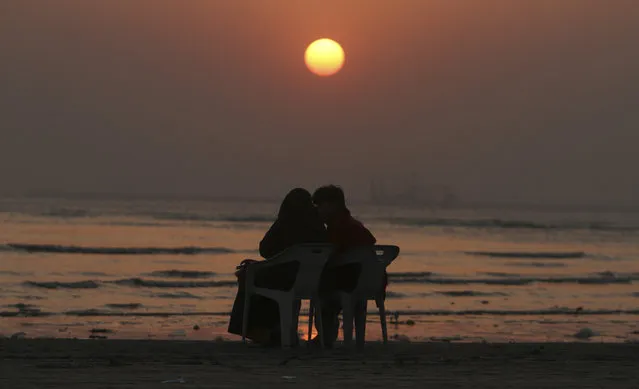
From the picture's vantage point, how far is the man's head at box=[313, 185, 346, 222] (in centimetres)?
898

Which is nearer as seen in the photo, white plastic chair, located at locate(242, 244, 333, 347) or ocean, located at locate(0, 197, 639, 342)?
white plastic chair, located at locate(242, 244, 333, 347)

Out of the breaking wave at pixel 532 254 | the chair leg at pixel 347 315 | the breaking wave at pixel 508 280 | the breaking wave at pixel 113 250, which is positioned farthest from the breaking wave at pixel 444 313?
the breaking wave at pixel 532 254

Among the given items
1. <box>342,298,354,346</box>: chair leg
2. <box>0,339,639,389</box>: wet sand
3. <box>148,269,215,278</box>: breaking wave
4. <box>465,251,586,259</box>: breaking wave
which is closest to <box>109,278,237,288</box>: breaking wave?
<box>148,269,215,278</box>: breaking wave

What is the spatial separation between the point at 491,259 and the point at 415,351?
2628cm

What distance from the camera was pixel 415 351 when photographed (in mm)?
8664

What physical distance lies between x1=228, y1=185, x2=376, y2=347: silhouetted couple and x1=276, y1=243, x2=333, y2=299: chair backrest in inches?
6.3

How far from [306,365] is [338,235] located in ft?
5.66

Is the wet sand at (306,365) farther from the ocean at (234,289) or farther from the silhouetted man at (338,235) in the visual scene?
the ocean at (234,289)

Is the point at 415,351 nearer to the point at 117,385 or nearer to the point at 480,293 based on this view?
the point at 117,385

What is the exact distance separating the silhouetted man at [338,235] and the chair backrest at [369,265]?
46mm

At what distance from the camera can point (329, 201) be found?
29.5 feet

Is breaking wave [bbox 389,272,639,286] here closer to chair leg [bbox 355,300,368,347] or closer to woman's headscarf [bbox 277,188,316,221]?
chair leg [bbox 355,300,368,347]

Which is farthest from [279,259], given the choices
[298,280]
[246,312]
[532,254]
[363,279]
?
[532,254]

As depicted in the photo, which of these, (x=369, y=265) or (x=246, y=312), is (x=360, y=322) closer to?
(x=369, y=265)
